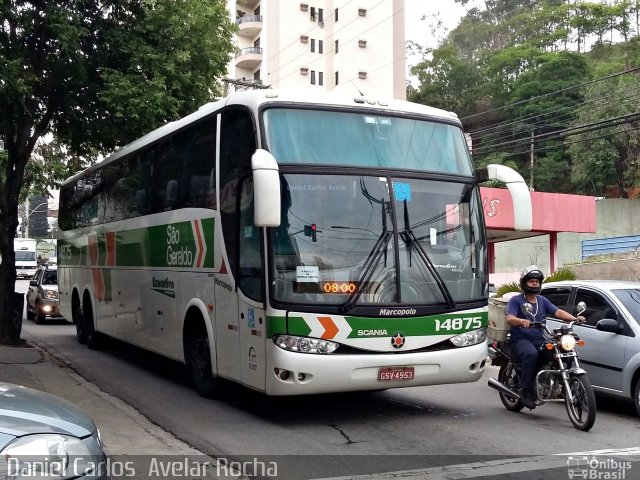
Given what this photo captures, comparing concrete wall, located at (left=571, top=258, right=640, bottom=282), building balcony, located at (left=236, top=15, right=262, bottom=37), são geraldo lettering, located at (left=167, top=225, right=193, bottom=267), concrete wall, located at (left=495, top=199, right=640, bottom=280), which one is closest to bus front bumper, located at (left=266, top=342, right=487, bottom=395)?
são geraldo lettering, located at (left=167, top=225, right=193, bottom=267)

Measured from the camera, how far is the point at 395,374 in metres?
7.80

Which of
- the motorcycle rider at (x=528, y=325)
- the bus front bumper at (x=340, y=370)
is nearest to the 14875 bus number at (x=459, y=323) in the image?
the bus front bumper at (x=340, y=370)

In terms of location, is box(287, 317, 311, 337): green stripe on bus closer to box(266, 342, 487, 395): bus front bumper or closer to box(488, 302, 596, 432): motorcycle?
box(266, 342, 487, 395): bus front bumper

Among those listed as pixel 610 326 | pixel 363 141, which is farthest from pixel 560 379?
pixel 363 141

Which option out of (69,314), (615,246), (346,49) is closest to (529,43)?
(346,49)

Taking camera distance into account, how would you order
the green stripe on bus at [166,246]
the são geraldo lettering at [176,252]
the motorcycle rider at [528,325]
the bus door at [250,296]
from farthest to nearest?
the são geraldo lettering at [176,252]
the green stripe on bus at [166,246]
the motorcycle rider at [528,325]
the bus door at [250,296]

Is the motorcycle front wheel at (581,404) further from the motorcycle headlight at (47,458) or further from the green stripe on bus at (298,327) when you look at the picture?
the motorcycle headlight at (47,458)

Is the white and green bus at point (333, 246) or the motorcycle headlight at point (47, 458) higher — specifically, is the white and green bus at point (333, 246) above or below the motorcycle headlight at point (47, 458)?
above

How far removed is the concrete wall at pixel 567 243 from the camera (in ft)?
124

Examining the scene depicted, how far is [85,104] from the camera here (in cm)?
1324

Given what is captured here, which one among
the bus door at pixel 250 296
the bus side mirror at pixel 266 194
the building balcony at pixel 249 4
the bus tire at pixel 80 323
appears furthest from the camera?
the building balcony at pixel 249 4

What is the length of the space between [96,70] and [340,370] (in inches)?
308

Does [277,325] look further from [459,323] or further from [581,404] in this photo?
[581,404]

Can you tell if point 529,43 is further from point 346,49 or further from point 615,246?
point 615,246
